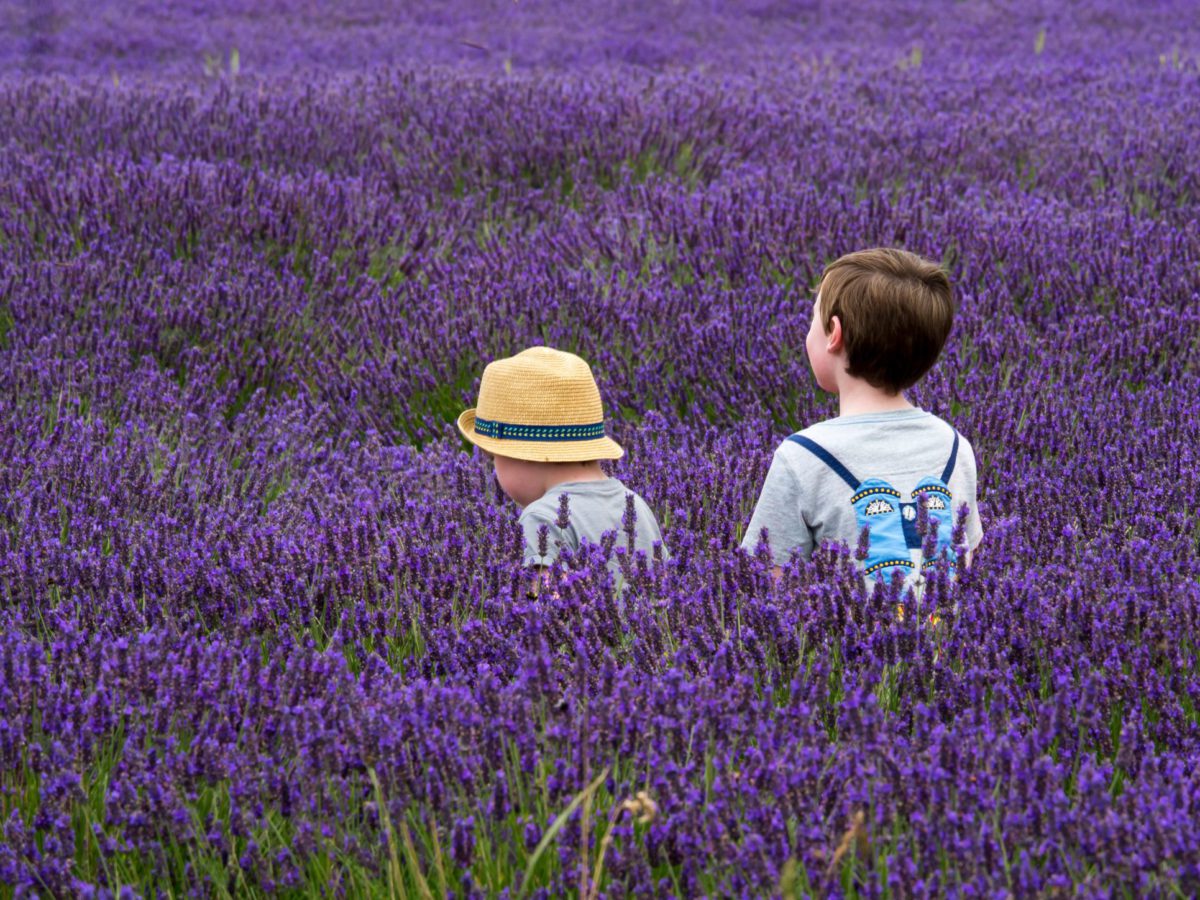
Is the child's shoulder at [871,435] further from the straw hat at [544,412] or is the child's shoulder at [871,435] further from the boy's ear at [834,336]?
the straw hat at [544,412]

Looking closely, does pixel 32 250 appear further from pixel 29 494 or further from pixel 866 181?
pixel 866 181

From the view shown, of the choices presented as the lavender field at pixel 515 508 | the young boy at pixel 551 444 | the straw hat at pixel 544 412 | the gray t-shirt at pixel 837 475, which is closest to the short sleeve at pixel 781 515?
the gray t-shirt at pixel 837 475

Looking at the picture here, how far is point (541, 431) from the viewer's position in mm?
2717

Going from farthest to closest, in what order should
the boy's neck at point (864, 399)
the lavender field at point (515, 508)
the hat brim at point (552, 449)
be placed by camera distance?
1. the hat brim at point (552, 449)
2. the boy's neck at point (864, 399)
3. the lavender field at point (515, 508)

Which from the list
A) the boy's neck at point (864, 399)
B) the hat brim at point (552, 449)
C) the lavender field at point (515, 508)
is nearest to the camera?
the lavender field at point (515, 508)

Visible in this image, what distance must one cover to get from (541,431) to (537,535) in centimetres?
26

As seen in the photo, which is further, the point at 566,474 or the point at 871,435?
the point at 566,474

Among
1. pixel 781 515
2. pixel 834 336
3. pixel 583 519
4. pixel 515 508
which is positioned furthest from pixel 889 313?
pixel 515 508

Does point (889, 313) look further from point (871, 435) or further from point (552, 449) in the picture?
point (552, 449)

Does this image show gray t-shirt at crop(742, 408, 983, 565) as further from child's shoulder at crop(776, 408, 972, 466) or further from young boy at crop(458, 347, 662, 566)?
young boy at crop(458, 347, 662, 566)

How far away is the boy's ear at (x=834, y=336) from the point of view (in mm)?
2594

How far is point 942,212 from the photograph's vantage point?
5.20 meters

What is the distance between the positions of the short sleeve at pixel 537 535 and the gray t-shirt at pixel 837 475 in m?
0.37

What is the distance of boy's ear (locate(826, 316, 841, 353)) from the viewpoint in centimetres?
259
